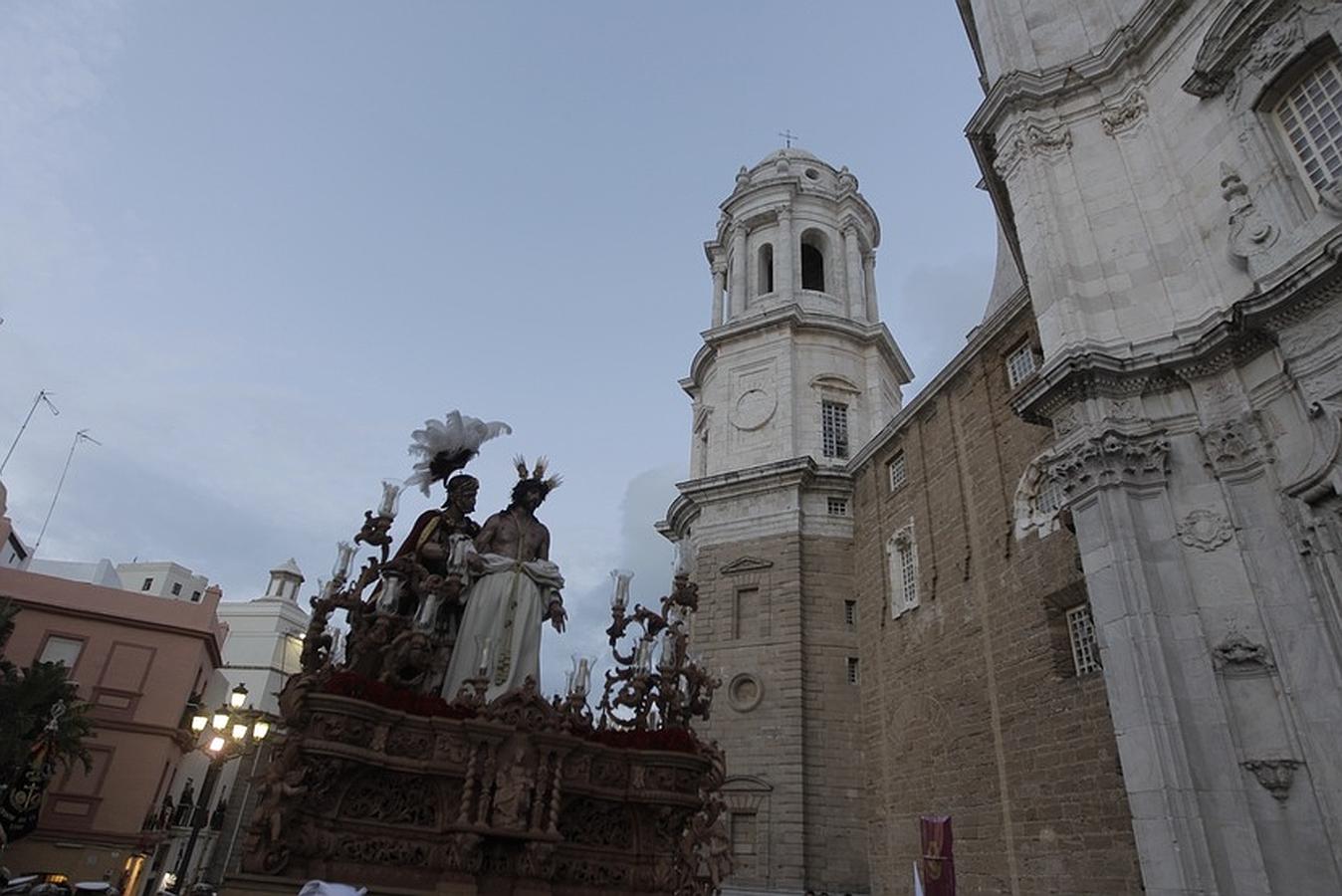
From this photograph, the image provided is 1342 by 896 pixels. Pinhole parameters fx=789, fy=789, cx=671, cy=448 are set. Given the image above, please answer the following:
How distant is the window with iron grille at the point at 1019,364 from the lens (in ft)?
56.5

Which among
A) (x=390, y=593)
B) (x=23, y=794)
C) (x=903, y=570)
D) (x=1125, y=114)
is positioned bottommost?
(x=23, y=794)

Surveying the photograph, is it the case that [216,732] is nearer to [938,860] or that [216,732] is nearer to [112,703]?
[938,860]

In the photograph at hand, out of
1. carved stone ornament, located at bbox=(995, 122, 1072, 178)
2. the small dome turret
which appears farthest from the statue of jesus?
the small dome turret

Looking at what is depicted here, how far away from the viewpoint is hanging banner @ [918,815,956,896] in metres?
12.1

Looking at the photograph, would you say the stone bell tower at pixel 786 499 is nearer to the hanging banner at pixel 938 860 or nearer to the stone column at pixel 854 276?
the stone column at pixel 854 276

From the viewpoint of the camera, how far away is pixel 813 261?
33.7 metres

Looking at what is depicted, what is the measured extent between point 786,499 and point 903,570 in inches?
182

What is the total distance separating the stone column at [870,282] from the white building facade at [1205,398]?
16.9 metres

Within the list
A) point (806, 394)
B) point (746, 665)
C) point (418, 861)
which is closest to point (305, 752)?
point (418, 861)

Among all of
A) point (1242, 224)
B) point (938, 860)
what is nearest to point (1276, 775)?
point (938, 860)

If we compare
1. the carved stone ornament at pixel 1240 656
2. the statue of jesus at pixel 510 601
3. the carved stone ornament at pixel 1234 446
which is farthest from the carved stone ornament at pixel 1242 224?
the statue of jesus at pixel 510 601

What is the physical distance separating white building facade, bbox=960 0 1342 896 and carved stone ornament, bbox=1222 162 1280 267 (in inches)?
1.4

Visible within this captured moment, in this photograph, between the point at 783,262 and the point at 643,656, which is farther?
the point at 783,262

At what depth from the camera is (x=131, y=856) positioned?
941 inches
